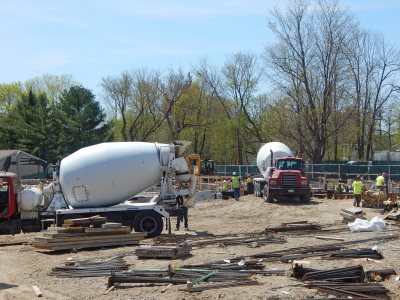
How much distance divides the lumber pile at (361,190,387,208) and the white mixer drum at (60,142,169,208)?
44.5ft

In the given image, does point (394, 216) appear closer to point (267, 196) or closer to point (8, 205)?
point (267, 196)

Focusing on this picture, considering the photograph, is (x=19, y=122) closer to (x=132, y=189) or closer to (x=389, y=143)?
(x=389, y=143)

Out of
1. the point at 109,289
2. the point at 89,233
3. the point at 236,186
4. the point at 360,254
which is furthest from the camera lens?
the point at 236,186

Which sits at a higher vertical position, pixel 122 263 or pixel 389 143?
pixel 389 143

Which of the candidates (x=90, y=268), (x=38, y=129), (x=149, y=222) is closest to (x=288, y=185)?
(x=149, y=222)

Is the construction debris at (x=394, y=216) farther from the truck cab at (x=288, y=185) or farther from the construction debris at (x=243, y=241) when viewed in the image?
the truck cab at (x=288, y=185)

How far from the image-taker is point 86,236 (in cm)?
1953

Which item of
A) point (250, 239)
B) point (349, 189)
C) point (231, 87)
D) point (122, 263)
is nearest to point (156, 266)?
point (122, 263)

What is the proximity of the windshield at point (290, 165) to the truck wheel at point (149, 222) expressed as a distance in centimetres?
1609

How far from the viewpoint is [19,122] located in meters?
74.0

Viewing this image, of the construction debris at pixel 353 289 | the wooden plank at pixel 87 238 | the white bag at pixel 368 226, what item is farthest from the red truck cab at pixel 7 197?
the construction debris at pixel 353 289

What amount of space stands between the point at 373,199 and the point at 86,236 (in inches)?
694

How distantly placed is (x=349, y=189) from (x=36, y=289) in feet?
98.4

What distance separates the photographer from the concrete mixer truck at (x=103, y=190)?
73.6 ft
